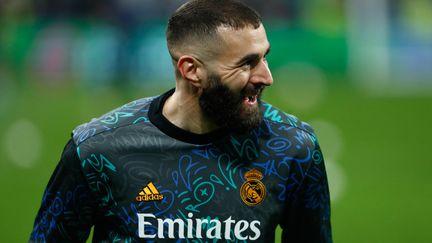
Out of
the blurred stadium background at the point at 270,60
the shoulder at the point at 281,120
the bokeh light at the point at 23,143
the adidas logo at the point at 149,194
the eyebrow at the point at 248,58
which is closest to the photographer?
the eyebrow at the point at 248,58

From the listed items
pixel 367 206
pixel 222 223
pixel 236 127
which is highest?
pixel 236 127

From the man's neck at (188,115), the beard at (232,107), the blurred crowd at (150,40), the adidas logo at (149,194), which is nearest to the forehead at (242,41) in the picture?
the beard at (232,107)

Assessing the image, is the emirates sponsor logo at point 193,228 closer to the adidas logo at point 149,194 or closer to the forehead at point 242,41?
the adidas logo at point 149,194

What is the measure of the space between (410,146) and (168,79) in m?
7.27

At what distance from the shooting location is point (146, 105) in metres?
4.21

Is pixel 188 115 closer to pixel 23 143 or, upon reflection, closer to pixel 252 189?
pixel 252 189

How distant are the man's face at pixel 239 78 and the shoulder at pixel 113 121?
34cm

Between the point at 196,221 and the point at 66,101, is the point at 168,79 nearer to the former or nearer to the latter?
the point at 66,101

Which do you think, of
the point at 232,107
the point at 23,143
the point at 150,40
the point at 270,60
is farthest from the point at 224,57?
the point at 150,40

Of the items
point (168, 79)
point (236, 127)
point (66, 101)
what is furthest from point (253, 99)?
point (168, 79)

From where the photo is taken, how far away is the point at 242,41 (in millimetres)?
3910

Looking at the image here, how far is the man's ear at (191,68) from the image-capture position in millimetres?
4035

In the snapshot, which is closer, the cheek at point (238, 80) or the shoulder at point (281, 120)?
the cheek at point (238, 80)

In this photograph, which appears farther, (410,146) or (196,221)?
(410,146)
